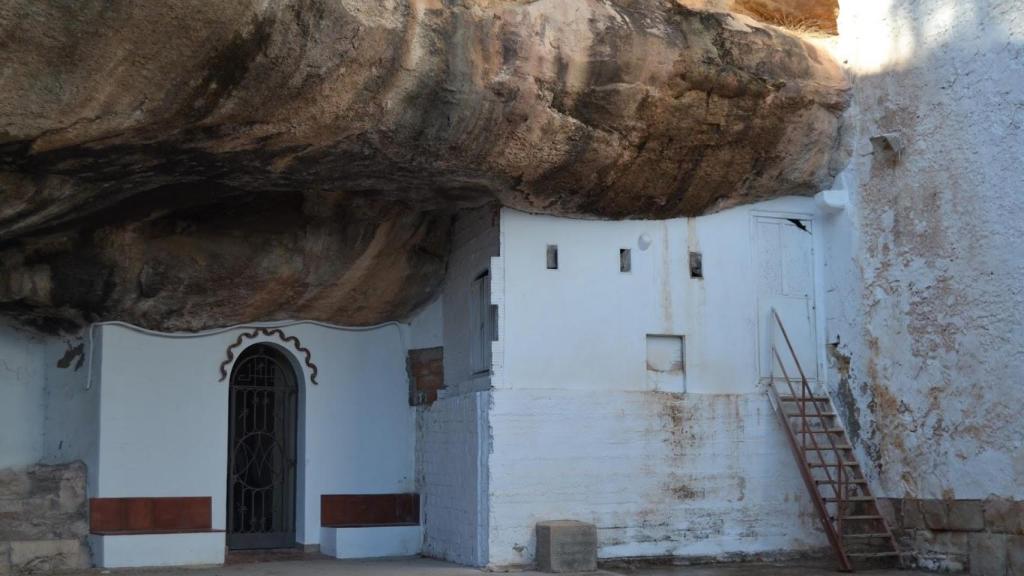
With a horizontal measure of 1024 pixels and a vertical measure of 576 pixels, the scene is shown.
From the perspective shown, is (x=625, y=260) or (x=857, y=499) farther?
(x=625, y=260)

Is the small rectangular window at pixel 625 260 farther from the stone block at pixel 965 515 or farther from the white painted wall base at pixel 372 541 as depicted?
the stone block at pixel 965 515

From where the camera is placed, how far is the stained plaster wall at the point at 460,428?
11531 mm

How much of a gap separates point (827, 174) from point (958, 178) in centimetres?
163

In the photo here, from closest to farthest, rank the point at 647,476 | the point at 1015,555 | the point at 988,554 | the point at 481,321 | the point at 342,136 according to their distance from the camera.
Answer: the point at 342,136 → the point at 1015,555 → the point at 988,554 → the point at 647,476 → the point at 481,321

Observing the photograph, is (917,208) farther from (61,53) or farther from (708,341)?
(61,53)

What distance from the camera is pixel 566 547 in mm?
11078

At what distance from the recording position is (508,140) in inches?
417

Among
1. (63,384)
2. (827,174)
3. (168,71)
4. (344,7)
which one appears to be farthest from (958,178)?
(63,384)

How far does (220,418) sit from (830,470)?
20.6 ft

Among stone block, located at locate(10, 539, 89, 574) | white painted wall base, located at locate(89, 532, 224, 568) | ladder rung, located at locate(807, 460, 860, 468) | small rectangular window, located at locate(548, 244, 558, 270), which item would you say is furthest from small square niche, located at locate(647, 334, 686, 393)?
stone block, located at locate(10, 539, 89, 574)

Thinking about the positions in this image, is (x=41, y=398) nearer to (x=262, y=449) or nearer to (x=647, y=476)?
(x=262, y=449)

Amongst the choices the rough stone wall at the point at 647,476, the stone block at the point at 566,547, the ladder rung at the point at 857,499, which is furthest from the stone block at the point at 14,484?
the ladder rung at the point at 857,499

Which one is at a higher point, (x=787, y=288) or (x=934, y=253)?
(x=934, y=253)

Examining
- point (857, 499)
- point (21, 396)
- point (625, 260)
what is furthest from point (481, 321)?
point (21, 396)
